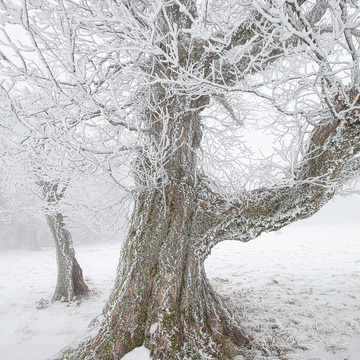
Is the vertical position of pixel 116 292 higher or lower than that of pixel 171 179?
lower

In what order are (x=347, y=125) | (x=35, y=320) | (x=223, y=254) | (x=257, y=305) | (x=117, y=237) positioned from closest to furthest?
(x=347, y=125) < (x=257, y=305) < (x=35, y=320) < (x=223, y=254) < (x=117, y=237)

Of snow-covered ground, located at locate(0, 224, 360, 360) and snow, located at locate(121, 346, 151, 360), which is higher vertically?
snow, located at locate(121, 346, 151, 360)

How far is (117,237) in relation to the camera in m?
25.4

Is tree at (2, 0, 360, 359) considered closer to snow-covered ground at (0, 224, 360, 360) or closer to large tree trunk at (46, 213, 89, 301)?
snow-covered ground at (0, 224, 360, 360)

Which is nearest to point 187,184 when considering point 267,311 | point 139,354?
point 139,354

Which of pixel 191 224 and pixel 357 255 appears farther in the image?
pixel 357 255

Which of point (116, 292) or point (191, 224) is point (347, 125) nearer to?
point (191, 224)

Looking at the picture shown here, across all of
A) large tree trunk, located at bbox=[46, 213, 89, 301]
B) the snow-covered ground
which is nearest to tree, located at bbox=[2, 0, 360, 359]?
the snow-covered ground

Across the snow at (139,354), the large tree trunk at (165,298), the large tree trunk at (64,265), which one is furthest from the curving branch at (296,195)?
the large tree trunk at (64,265)

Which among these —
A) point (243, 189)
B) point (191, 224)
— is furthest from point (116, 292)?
point (243, 189)

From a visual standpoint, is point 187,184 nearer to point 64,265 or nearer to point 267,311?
point 267,311

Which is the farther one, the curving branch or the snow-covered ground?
the snow-covered ground

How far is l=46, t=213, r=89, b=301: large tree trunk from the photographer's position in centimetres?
643

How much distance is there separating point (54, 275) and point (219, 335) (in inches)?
364
